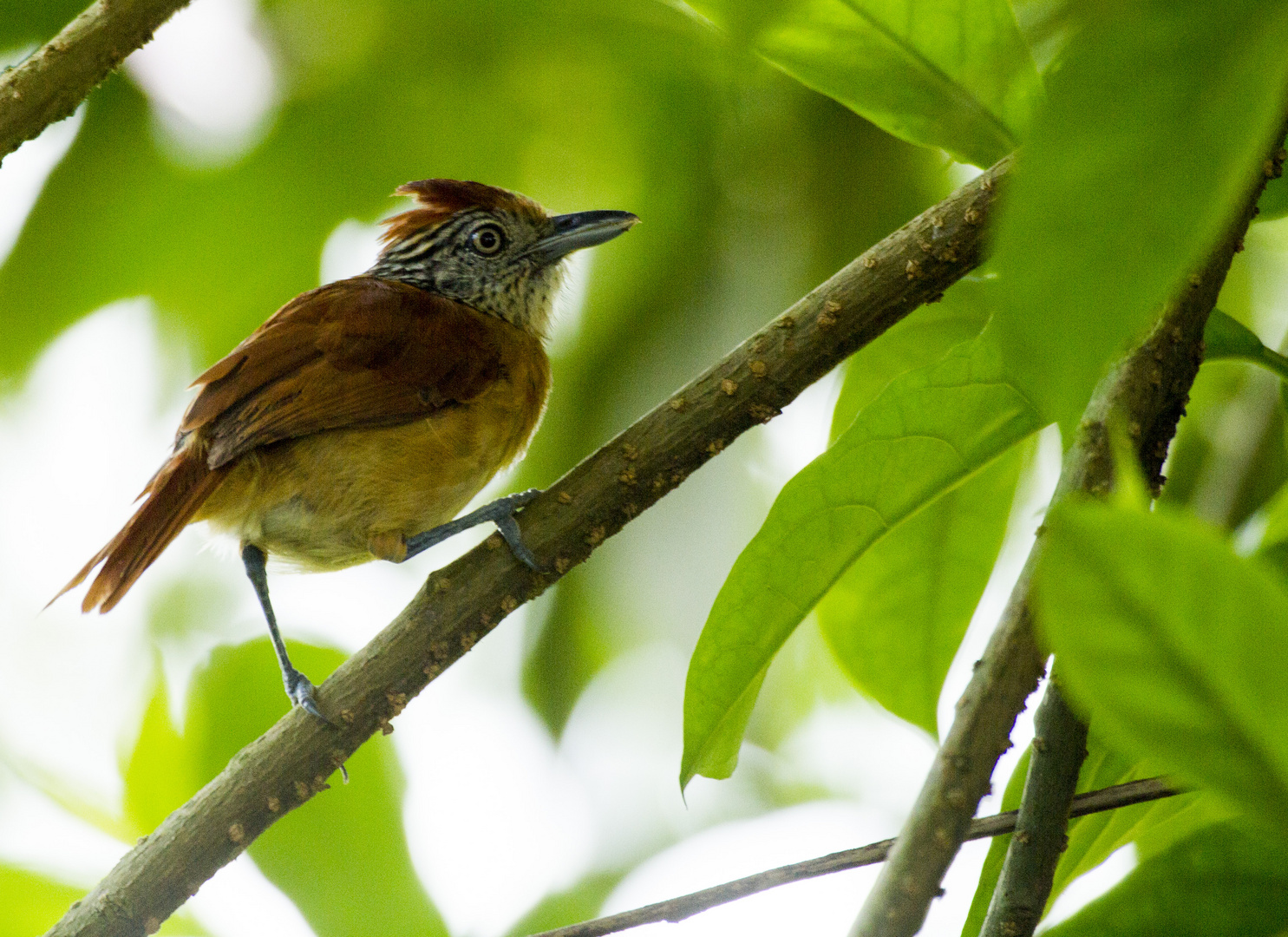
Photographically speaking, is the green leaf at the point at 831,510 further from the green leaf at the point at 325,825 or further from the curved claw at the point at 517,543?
the green leaf at the point at 325,825

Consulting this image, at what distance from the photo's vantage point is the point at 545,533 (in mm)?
1562

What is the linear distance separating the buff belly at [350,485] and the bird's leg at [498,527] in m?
0.03

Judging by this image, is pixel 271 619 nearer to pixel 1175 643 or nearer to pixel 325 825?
pixel 325 825

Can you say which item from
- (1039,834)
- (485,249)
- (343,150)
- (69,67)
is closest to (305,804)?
(69,67)

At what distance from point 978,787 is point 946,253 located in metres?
0.75

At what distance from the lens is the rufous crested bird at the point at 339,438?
85.1 inches

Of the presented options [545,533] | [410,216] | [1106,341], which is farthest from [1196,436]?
[410,216]

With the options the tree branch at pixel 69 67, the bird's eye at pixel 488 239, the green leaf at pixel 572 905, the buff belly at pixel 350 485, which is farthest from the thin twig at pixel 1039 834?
the bird's eye at pixel 488 239

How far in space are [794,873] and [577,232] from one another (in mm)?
2145

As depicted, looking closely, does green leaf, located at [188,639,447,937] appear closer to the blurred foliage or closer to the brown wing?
the blurred foliage

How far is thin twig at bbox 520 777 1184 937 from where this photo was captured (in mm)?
951

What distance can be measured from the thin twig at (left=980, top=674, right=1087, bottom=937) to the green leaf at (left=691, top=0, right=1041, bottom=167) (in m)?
0.72

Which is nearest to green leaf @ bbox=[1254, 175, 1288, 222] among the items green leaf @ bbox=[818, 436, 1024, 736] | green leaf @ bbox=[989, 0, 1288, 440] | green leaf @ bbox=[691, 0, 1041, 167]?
green leaf @ bbox=[691, 0, 1041, 167]

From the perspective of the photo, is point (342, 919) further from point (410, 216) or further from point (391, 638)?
point (410, 216)
